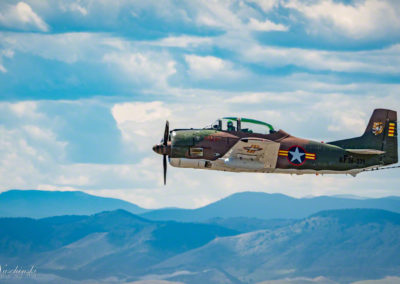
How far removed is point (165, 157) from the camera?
61469 mm

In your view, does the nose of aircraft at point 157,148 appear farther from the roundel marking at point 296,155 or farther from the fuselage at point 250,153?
the roundel marking at point 296,155

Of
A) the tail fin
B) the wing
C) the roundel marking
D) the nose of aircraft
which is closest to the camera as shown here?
the wing

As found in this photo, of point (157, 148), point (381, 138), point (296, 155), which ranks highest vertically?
point (381, 138)

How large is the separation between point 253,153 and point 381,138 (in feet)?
45.2

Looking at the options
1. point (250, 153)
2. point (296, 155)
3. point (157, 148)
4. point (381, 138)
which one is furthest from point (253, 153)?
point (381, 138)

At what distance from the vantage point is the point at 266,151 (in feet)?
189

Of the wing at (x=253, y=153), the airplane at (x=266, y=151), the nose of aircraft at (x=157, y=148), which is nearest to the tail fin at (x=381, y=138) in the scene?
the airplane at (x=266, y=151)

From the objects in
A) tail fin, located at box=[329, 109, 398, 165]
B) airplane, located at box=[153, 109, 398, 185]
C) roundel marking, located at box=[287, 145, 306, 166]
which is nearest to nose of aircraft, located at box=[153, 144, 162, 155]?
airplane, located at box=[153, 109, 398, 185]

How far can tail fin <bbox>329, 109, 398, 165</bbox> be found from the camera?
63.8 meters

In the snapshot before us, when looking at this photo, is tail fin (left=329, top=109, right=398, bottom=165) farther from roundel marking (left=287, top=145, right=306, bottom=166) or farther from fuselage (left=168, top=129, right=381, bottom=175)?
roundel marking (left=287, top=145, right=306, bottom=166)

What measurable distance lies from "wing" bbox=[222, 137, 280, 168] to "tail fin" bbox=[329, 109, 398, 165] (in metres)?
A: 8.02

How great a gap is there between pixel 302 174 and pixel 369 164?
6.14 m

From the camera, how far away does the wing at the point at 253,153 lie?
186 ft

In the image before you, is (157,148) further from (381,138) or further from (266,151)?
(381,138)
